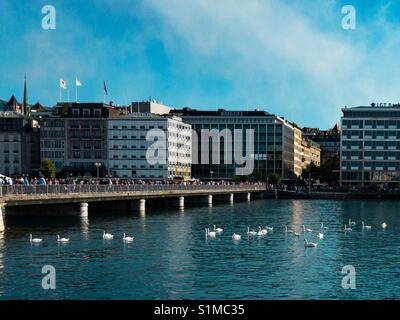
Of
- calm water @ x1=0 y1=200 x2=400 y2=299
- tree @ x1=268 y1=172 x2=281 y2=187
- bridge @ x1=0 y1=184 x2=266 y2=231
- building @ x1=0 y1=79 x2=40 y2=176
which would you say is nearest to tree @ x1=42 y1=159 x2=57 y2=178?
building @ x1=0 y1=79 x2=40 y2=176

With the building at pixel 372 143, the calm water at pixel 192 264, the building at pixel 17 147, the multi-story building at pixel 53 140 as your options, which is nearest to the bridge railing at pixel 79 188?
the calm water at pixel 192 264

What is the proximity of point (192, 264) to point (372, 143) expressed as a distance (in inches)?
5716

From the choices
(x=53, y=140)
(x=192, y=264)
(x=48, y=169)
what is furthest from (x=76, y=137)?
(x=192, y=264)

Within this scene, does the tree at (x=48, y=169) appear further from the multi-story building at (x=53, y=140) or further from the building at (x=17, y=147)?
the building at (x=17, y=147)

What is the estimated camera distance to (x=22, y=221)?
233ft

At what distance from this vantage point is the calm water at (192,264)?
34188 mm

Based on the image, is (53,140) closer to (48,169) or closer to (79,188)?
(48,169)

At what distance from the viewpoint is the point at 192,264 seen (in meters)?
42.7

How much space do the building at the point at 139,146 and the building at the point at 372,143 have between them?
49325 millimetres

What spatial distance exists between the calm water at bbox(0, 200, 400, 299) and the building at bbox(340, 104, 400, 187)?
380 feet

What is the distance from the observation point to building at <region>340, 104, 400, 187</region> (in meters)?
178
